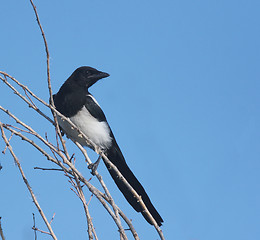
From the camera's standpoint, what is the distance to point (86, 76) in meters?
4.78

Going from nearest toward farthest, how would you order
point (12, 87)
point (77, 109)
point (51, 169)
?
point (12, 87) → point (51, 169) → point (77, 109)

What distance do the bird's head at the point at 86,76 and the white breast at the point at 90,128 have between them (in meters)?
0.41

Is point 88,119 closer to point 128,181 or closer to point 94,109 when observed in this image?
point 94,109

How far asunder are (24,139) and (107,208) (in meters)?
0.64

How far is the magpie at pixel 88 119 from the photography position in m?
4.36

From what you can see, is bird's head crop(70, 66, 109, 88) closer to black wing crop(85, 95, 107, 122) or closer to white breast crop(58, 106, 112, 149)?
black wing crop(85, 95, 107, 122)

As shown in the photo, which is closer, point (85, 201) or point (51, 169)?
point (85, 201)

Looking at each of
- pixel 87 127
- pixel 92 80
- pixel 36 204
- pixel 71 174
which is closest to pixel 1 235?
pixel 36 204

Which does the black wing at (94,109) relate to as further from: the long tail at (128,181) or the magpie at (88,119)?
the long tail at (128,181)

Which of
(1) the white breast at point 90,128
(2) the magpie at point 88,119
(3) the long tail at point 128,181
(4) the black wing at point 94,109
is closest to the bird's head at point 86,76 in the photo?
(2) the magpie at point 88,119

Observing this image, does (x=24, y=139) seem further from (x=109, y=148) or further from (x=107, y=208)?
(x=109, y=148)

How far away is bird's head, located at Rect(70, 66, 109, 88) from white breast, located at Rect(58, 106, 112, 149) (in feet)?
1.33

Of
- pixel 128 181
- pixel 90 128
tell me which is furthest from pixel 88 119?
pixel 128 181

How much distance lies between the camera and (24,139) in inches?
97.0
